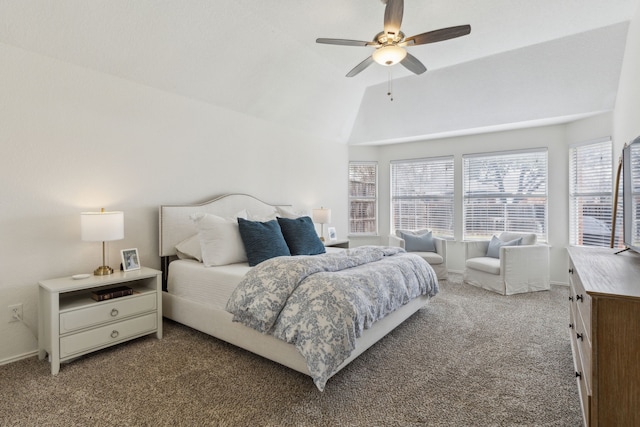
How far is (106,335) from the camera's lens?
8.41ft

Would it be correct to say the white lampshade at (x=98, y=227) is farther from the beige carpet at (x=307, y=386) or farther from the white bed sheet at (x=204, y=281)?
the beige carpet at (x=307, y=386)

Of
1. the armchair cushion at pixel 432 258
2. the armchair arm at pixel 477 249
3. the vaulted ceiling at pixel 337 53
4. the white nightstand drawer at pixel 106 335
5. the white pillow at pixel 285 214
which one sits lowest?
the white nightstand drawer at pixel 106 335

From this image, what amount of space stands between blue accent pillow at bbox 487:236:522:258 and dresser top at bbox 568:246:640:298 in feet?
6.76

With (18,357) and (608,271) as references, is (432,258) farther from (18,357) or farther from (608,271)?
(18,357)

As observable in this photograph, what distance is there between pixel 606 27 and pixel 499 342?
3.37 metres

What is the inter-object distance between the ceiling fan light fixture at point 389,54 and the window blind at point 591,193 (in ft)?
11.2

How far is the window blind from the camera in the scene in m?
4.23

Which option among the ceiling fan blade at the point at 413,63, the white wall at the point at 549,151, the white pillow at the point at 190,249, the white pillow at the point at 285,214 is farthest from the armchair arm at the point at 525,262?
the white pillow at the point at 190,249

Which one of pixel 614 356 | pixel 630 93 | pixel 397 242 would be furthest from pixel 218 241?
pixel 630 93

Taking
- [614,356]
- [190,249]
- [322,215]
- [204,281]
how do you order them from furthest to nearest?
1. [322,215]
2. [190,249]
3. [204,281]
4. [614,356]

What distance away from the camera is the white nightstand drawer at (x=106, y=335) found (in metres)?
2.37

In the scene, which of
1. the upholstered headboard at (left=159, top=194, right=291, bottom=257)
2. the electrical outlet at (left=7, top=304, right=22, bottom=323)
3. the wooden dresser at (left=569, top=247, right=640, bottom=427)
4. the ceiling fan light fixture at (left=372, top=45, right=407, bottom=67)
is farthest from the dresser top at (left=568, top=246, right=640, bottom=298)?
the electrical outlet at (left=7, top=304, right=22, bottom=323)

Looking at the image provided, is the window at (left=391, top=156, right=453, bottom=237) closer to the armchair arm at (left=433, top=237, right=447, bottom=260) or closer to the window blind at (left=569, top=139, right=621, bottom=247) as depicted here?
the armchair arm at (left=433, top=237, right=447, bottom=260)

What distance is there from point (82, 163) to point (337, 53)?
116 inches
